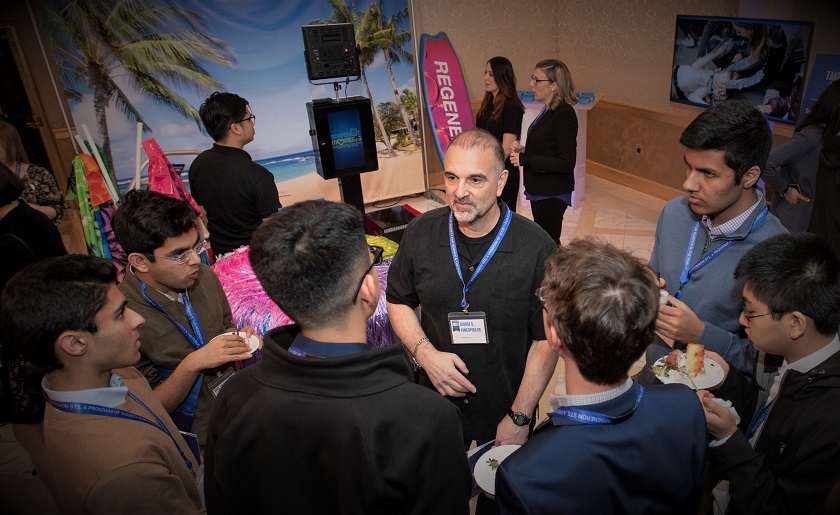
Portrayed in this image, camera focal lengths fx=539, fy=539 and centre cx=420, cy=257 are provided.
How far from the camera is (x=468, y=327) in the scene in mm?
1973

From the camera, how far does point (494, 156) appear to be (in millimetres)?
2053

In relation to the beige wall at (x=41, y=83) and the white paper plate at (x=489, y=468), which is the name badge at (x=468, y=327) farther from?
the beige wall at (x=41, y=83)

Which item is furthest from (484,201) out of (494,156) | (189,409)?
(189,409)

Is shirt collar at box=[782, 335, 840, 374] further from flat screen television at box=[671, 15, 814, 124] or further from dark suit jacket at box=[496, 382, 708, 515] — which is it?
flat screen television at box=[671, 15, 814, 124]

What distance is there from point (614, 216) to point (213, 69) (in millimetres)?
4605

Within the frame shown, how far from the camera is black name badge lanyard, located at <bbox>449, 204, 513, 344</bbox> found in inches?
77.2

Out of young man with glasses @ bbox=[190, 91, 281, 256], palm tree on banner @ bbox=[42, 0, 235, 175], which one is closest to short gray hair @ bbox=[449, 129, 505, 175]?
young man with glasses @ bbox=[190, 91, 281, 256]

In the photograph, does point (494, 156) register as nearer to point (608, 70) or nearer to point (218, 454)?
point (218, 454)

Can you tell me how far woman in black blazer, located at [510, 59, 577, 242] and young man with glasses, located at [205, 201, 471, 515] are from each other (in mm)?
2909

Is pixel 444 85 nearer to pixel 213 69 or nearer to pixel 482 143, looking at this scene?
pixel 213 69

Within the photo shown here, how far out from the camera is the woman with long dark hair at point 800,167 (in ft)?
10.9

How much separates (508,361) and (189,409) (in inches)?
49.1

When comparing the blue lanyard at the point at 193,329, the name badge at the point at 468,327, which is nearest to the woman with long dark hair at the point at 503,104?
the name badge at the point at 468,327

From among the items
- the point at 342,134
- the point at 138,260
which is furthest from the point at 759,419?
the point at 342,134
